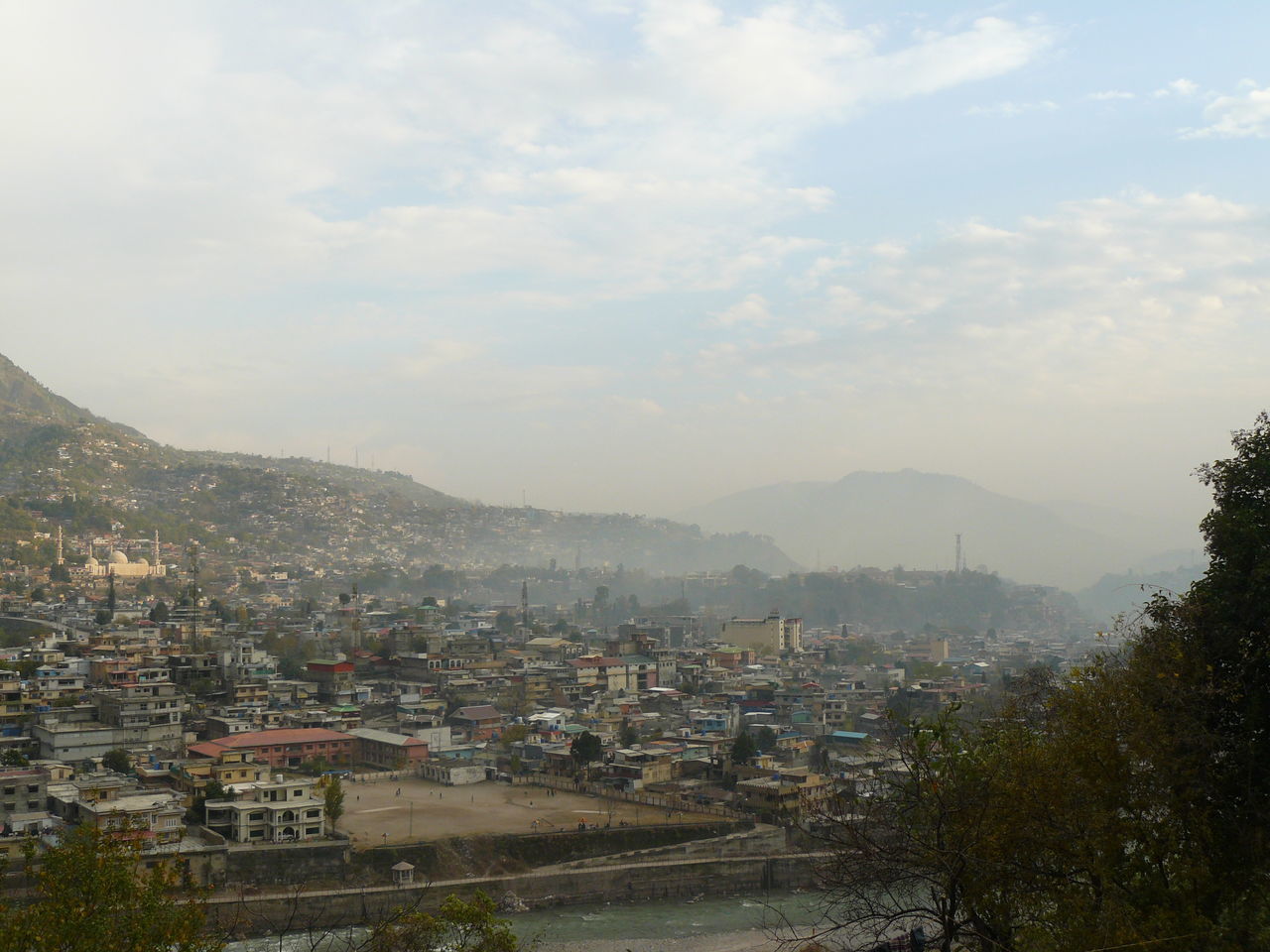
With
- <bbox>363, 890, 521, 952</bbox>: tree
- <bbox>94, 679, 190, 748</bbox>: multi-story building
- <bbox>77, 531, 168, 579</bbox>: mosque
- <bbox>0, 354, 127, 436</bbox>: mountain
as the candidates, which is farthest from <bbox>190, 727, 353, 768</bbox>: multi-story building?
<bbox>0, 354, 127, 436</bbox>: mountain

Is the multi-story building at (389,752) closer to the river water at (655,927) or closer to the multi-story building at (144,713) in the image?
the multi-story building at (144,713)

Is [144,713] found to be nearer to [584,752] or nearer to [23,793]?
[23,793]

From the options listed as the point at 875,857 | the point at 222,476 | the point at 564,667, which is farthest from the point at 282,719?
the point at 222,476

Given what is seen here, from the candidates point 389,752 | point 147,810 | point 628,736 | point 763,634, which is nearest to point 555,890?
point 147,810

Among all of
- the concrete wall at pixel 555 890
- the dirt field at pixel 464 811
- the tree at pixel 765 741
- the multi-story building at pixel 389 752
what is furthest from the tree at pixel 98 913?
the tree at pixel 765 741

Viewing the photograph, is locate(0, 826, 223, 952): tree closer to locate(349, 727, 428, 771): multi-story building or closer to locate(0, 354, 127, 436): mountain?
locate(349, 727, 428, 771): multi-story building
